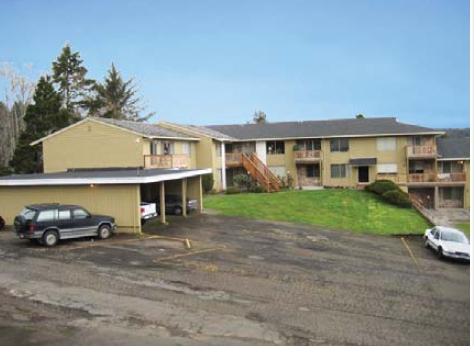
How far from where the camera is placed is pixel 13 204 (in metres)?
23.5

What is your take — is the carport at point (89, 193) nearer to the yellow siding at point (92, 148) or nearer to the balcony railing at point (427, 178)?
the yellow siding at point (92, 148)

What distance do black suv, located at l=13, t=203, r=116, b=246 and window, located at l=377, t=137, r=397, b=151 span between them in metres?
32.3

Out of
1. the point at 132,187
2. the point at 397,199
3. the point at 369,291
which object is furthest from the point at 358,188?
the point at 369,291

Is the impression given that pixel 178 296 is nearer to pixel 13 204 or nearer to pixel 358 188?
pixel 13 204

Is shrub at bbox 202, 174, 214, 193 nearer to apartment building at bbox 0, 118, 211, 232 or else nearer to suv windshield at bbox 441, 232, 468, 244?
apartment building at bbox 0, 118, 211, 232

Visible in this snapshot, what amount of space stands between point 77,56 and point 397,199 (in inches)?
1610

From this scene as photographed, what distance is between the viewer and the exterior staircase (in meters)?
42.6

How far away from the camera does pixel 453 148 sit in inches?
1810

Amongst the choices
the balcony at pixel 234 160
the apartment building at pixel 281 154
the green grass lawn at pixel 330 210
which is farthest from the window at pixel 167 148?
the balcony at pixel 234 160

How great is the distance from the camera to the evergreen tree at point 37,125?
132 feet

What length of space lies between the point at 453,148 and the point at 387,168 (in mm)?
7833

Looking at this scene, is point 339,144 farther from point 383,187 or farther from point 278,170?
point 383,187

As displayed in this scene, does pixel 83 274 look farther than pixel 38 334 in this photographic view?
Yes

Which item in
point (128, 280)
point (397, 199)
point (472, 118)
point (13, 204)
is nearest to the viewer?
point (472, 118)
